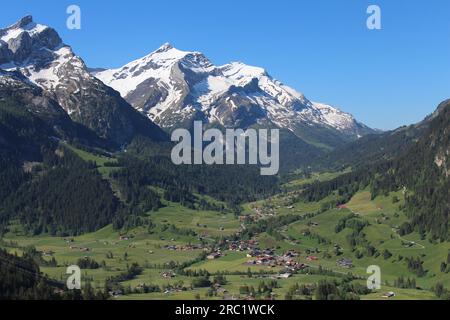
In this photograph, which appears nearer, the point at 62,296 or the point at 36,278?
the point at 62,296
